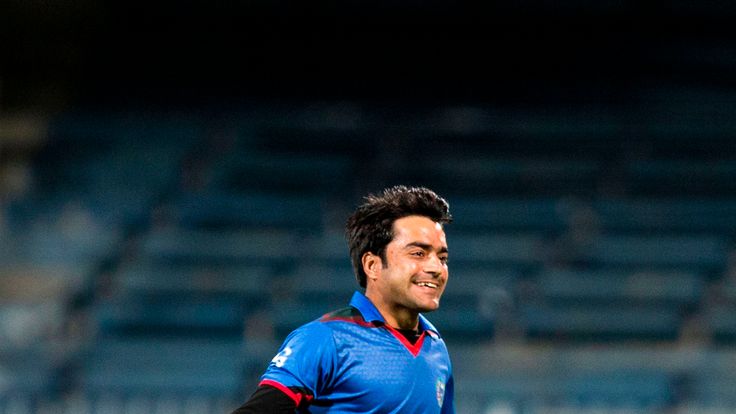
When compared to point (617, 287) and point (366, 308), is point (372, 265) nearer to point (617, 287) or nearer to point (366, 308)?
point (366, 308)

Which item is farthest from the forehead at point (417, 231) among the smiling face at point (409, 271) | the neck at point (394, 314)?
the neck at point (394, 314)

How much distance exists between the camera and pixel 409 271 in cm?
278

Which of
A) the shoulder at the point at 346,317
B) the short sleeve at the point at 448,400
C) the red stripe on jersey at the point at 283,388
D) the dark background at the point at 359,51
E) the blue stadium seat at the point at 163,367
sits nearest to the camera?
the red stripe on jersey at the point at 283,388

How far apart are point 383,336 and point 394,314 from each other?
82 mm

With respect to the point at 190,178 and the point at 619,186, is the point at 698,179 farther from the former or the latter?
the point at 190,178

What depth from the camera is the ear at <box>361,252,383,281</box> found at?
2.83 metres

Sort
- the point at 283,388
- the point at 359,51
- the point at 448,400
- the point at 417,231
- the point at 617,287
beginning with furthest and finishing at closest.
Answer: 1. the point at 359,51
2. the point at 617,287
3. the point at 448,400
4. the point at 417,231
5. the point at 283,388

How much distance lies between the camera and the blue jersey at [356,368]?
2.61 m

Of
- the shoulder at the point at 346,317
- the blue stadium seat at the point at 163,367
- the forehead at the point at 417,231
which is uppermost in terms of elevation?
the blue stadium seat at the point at 163,367

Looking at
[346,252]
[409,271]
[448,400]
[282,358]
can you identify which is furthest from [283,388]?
[346,252]

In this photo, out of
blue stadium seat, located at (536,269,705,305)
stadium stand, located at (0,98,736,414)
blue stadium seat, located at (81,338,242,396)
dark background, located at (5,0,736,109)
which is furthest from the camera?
dark background, located at (5,0,736,109)

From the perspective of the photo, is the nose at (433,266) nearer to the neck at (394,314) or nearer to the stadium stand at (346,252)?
the neck at (394,314)

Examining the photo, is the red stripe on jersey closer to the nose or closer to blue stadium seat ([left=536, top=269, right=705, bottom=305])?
the nose

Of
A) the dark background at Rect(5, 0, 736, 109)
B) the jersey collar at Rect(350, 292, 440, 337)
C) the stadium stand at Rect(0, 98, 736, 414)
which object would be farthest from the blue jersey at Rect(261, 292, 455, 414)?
the dark background at Rect(5, 0, 736, 109)
